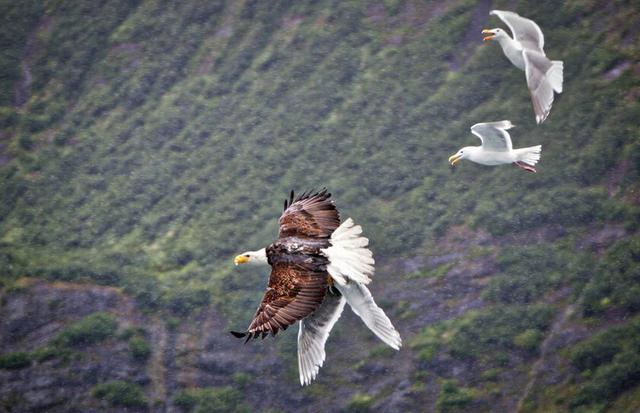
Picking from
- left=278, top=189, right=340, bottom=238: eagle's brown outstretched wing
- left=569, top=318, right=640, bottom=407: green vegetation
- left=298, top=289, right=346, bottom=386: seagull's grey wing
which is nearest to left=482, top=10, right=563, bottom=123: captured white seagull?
left=569, top=318, right=640, bottom=407: green vegetation

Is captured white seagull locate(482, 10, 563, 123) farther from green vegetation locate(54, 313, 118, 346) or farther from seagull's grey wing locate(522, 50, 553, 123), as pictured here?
green vegetation locate(54, 313, 118, 346)

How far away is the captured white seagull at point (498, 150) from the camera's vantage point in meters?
22.2

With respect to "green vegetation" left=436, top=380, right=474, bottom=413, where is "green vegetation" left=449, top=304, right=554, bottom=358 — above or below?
above

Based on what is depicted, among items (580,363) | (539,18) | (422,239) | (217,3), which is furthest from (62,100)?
(580,363)

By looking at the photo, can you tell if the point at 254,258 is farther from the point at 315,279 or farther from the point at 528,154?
the point at 528,154

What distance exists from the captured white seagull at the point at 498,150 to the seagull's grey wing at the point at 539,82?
1.00 meters

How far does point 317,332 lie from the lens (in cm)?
1884

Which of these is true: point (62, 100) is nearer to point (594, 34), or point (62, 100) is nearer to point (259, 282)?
point (259, 282)

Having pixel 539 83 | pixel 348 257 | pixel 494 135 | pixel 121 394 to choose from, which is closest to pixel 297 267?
pixel 348 257

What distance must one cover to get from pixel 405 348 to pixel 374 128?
29.0 ft

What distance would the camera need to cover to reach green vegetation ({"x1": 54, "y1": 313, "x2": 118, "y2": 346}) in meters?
25.7

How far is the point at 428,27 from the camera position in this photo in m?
32.4

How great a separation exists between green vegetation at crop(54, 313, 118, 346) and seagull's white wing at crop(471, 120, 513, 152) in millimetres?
12209

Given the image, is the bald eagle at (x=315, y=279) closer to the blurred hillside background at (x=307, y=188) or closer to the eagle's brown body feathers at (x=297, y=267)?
the eagle's brown body feathers at (x=297, y=267)
